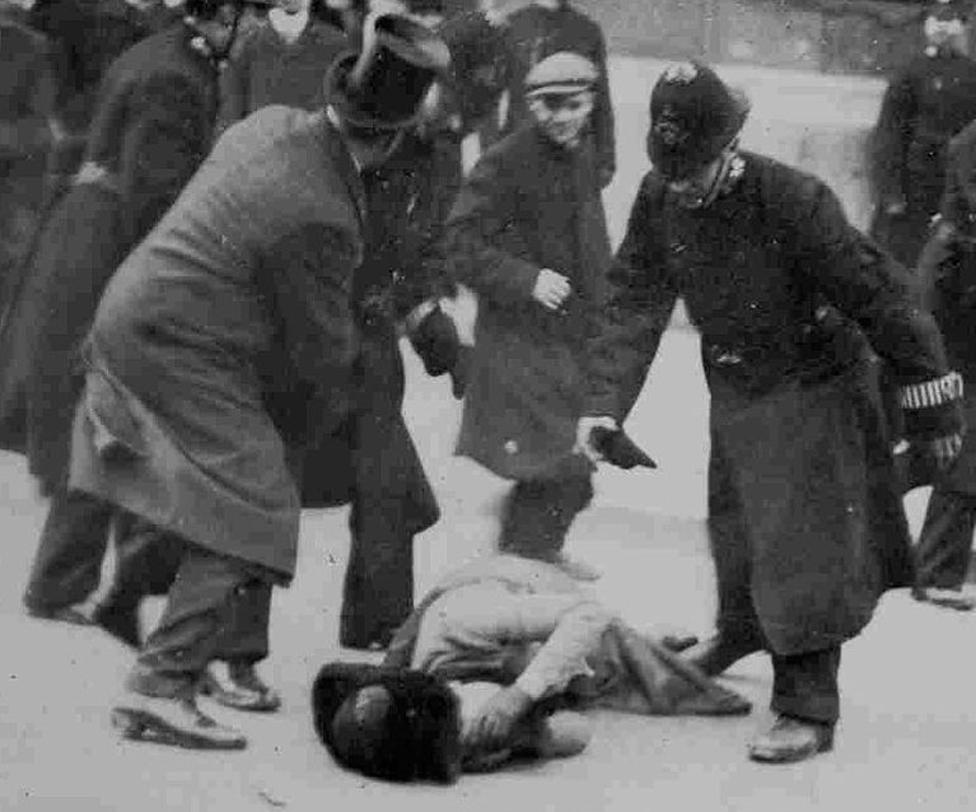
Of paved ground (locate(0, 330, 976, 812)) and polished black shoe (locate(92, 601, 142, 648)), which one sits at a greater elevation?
polished black shoe (locate(92, 601, 142, 648))

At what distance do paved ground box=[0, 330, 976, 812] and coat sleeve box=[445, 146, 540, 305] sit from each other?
2.91 feet

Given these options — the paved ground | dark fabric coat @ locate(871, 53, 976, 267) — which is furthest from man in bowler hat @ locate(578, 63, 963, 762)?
dark fabric coat @ locate(871, 53, 976, 267)

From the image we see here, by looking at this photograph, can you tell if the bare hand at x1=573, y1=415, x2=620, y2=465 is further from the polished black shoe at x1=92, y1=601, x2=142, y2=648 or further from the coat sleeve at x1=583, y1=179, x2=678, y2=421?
the polished black shoe at x1=92, y1=601, x2=142, y2=648

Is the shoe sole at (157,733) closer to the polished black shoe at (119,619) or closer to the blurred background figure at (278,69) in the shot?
the polished black shoe at (119,619)

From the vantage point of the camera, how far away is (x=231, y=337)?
23.2 ft

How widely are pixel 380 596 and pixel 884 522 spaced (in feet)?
4.94

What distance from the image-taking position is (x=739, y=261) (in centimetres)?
746

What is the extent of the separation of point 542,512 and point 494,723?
279cm

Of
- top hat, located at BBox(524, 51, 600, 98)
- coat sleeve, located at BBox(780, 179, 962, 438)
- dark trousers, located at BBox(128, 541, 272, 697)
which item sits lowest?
dark trousers, located at BBox(128, 541, 272, 697)

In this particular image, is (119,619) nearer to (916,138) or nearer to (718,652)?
(718,652)

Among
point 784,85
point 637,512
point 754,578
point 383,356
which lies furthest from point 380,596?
point 784,85

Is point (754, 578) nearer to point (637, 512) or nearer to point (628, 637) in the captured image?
point (628, 637)

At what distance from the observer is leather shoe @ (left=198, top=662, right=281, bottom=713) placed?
25.4 feet

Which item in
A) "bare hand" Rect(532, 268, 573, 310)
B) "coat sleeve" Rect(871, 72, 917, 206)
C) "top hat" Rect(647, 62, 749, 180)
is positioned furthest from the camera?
"coat sleeve" Rect(871, 72, 917, 206)
